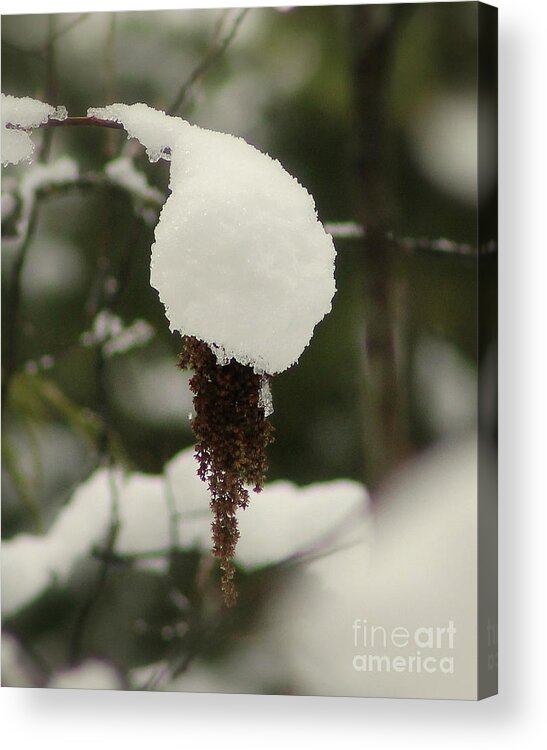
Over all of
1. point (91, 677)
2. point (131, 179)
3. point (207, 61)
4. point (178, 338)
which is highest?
point (207, 61)

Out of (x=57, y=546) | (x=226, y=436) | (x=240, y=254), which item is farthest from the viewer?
(x=57, y=546)

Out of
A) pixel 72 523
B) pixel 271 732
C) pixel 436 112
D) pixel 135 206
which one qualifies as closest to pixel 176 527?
pixel 72 523

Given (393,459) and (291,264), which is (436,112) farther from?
(393,459)

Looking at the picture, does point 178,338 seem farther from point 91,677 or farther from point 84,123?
point 91,677

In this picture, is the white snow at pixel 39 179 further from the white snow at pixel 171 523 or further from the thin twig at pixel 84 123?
the white snow at pixel 171 523

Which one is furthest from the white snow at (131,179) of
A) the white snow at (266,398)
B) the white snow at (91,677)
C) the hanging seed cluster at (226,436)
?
the white snow at (91,677)

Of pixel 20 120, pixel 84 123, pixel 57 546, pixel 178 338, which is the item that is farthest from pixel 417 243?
pixel 57 546

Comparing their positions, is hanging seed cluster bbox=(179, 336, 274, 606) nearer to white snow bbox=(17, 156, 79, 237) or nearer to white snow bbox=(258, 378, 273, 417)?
white snow bbox=(258, 378, 273, 417)
